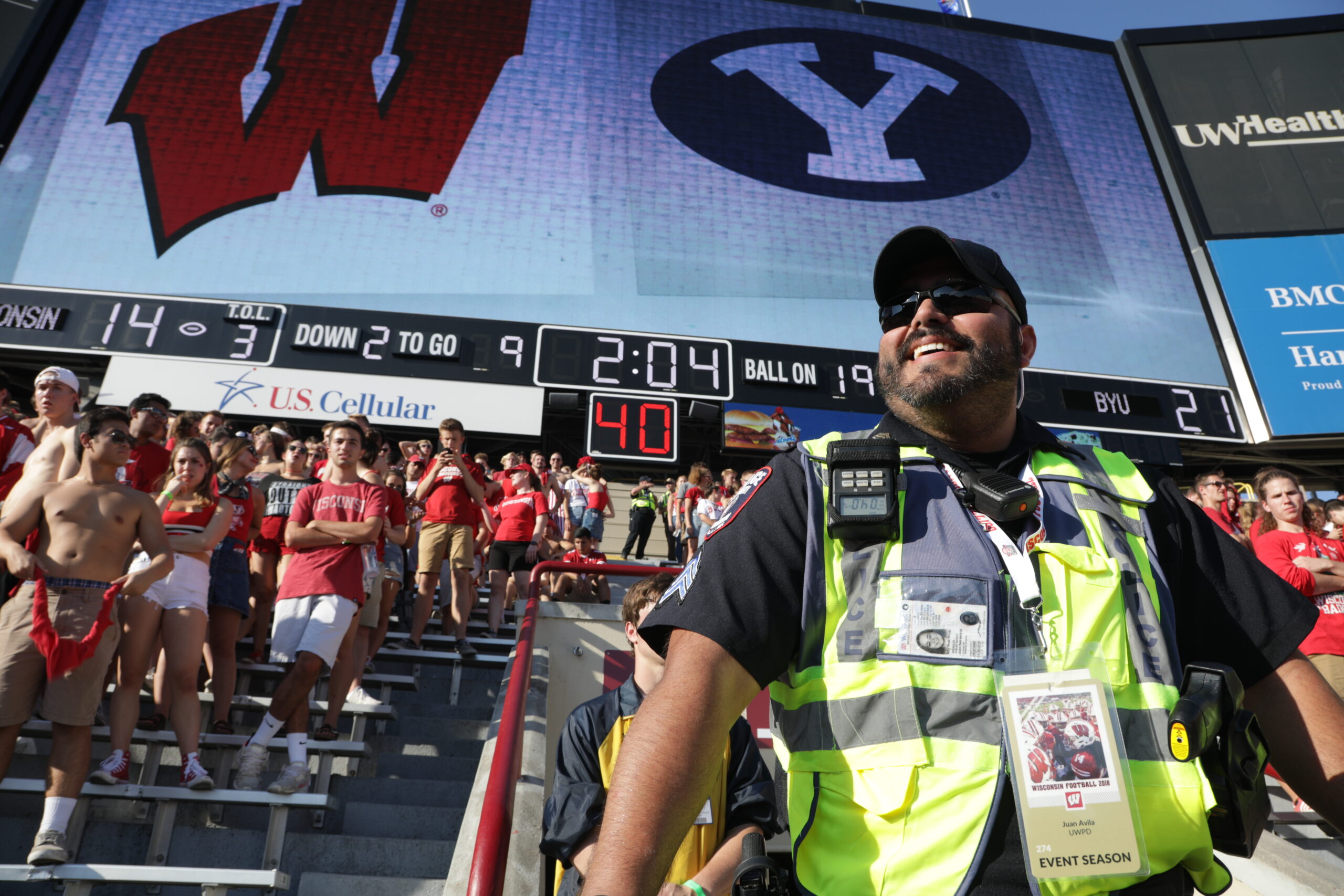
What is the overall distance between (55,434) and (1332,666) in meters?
7.19

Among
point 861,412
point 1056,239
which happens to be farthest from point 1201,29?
point 861,412

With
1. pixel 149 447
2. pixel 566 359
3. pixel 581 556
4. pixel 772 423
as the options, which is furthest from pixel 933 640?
pixel 566 359

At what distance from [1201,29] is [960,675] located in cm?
2854

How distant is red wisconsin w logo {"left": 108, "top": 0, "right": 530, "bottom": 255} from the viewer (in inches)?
691

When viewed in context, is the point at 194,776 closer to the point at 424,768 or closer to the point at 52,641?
the point at 52,641

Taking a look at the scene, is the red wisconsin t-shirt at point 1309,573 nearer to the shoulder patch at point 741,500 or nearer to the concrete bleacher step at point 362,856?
the shoulder patch at point 741,500

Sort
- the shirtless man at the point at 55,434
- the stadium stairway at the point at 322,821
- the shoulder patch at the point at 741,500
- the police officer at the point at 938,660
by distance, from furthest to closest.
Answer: the shirtless man at the point at 55,434 → the stadium stairway at the point at 322,821 → the shoulder patch at the point at 741,500 → the police officer at the point at 938,660

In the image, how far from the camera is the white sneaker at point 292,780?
427cm

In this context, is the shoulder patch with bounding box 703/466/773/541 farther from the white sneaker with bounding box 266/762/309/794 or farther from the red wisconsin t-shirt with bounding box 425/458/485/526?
the red wisconsin t-shirt with bounding box 425/458/485/526

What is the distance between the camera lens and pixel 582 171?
61.6ft

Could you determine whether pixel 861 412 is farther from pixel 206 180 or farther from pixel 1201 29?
pixel 1201 29

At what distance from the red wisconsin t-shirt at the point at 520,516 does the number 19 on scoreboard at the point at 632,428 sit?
6196 millimetres

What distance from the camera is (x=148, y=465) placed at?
5.29 meters

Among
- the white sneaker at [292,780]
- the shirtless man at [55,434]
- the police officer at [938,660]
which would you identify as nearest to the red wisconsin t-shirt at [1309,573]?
the police officer at [938,660]
